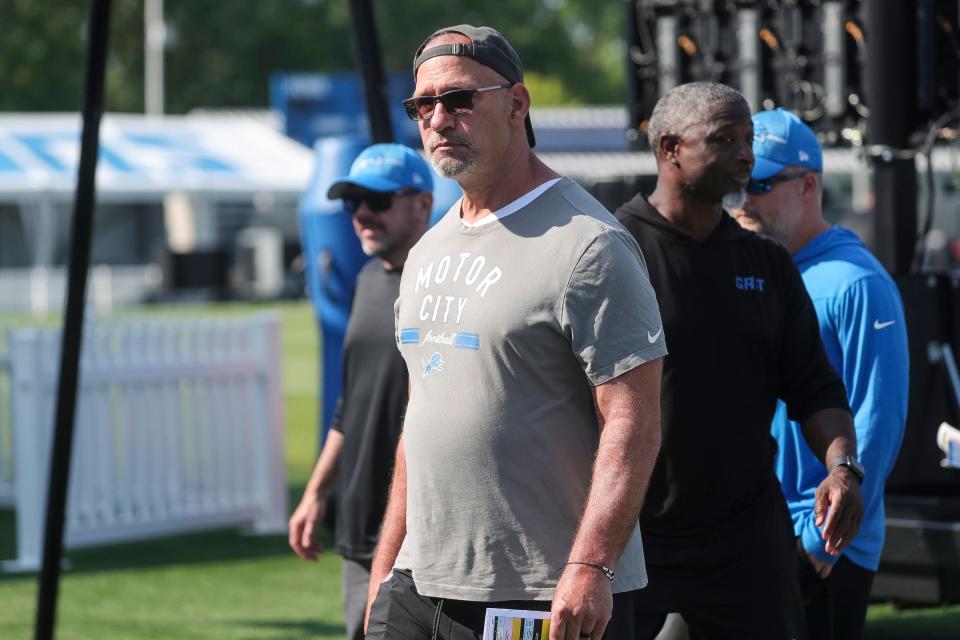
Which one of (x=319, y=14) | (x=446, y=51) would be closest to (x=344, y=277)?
(x=446, y=51)

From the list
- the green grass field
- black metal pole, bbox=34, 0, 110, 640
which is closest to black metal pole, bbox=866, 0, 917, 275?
the green grass field

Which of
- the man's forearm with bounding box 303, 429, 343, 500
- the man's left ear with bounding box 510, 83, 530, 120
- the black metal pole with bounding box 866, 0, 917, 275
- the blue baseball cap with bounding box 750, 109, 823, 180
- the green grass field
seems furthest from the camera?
the green grass field

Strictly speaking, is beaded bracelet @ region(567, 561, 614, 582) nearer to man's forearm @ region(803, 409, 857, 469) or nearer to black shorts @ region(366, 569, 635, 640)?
black shorts @ region(366, 569, 635, 640)

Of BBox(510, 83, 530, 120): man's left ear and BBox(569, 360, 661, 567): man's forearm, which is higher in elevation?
BBox(510, 83, 530, 120): man's left ear

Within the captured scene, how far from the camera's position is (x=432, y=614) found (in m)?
3.32

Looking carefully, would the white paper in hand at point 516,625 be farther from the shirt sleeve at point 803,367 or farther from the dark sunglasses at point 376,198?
the dark sunglasses at point 376,198

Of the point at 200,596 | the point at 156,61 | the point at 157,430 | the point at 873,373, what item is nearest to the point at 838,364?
the point at 873,373

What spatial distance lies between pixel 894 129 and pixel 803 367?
302 cm

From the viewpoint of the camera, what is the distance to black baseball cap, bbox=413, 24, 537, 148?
329 cm

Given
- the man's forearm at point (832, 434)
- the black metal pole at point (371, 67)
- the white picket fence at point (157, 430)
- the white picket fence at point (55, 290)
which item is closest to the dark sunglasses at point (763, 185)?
the man's forearm at point (832, 434)

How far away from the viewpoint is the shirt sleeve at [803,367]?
403cm

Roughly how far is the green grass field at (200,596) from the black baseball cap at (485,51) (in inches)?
171

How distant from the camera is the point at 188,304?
4009cm

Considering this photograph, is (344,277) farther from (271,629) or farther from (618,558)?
(618,558)
